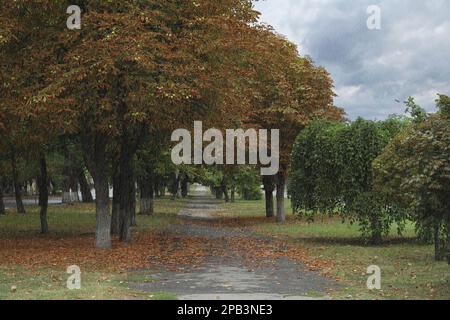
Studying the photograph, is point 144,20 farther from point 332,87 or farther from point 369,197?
point 332,87

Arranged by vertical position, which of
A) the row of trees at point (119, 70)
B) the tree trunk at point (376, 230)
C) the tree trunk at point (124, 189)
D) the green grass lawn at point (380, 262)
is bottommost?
the green grass lawn at point (380, 262)

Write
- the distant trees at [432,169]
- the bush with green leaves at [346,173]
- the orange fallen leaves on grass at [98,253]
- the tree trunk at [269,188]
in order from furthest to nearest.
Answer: the tree trunk at [269,188], the bush with green leaves at [346,173], the orange fallen leaves on grass at [98,253], the distant trees at [432,169]

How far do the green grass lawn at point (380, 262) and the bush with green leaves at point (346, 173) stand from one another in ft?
3.71

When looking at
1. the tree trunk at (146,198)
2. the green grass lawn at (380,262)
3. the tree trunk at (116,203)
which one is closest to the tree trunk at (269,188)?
the green grass lawn at (380,262)

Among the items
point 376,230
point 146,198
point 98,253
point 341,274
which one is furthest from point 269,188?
point 341,274

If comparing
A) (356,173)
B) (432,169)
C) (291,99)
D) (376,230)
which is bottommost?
(376,230)

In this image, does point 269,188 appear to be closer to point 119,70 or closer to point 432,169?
point 119,70

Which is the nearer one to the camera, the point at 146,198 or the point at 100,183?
the point at 100,183

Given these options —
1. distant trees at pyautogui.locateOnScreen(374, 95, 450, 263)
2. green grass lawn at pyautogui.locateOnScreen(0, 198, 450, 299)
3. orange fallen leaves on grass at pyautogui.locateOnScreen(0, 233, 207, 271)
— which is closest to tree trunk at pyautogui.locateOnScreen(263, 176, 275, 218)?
green grass lawn at pyautogui.locateOnScreen(0, 198, 450, 299)

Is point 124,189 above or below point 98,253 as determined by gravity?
above

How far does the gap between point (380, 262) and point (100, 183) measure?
9.52 meters

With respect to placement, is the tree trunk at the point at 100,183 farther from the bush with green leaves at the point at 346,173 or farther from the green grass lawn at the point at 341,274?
the bush with green leaves at the point at 346,173

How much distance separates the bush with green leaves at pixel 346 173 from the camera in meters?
21.5

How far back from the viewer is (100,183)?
20781 millimetres
